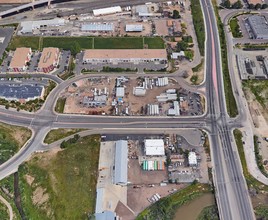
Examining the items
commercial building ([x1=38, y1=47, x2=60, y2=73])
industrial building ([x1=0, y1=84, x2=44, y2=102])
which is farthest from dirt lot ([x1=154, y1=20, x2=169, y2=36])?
industrial building ([x1=0, y1=84, x2=44, y2=102])

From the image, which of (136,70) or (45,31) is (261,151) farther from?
(45,31)

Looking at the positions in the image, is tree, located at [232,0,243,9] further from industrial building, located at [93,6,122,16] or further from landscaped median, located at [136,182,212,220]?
landscaped median, located at [136,182,212,220]

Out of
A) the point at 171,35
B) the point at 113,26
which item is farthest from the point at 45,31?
the point at 171,35

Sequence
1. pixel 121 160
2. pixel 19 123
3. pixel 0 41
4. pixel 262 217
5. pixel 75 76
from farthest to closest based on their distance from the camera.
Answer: pixel 0 41
pixel 75 76
pixel 19 123
pixel 121 160
pixel 262 217

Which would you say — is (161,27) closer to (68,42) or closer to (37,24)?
(68,42)

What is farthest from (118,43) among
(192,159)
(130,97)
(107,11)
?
(192,159)
